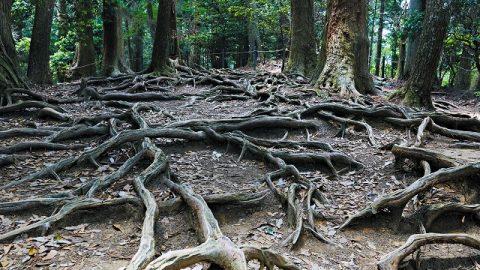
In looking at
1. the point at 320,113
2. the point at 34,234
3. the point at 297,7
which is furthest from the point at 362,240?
the point at 297,7

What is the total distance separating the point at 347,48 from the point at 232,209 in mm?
6938

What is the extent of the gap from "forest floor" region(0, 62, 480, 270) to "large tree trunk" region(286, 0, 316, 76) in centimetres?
684

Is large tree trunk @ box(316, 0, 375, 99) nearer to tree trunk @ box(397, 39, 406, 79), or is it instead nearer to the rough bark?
the rough bark

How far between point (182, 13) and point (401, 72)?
1407cm

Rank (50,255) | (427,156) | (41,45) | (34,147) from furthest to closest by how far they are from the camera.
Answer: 1. (41,45)
2. (34,147)
3. (427,156)
4. (50,255)

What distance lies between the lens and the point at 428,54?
8.24m

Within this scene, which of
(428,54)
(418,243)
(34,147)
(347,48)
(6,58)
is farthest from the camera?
(347,48)

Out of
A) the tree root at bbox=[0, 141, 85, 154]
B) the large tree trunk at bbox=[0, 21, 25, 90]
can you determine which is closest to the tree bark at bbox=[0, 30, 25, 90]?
the large tree trunk at bbox=[0, 21, 25, 90]

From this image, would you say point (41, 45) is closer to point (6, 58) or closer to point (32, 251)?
point (6, 58)

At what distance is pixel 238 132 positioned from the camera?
6.59m

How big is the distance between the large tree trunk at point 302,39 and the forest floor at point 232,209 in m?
6.84

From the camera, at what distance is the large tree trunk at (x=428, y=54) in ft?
26.3

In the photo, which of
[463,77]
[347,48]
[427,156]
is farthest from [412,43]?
[427,156]

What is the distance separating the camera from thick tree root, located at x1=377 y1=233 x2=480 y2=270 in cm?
339
